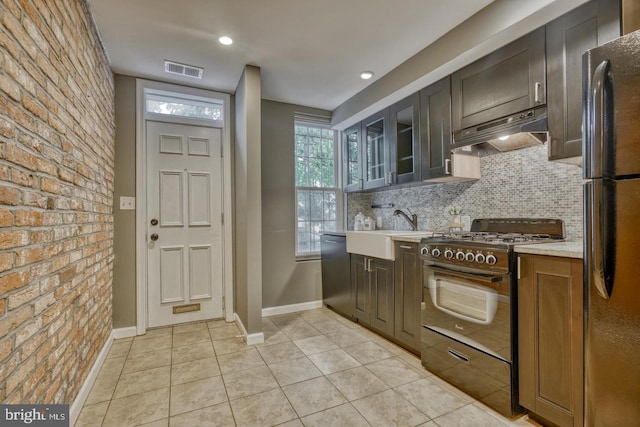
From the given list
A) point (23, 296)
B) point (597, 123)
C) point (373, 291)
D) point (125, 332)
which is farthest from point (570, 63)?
point (125, 332)

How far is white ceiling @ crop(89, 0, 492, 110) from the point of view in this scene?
203 cm

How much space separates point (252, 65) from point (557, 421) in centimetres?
326

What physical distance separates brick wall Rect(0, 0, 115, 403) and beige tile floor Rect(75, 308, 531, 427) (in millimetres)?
332

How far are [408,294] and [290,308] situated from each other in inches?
65.9

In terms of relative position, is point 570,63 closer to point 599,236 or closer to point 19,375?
point 599,236

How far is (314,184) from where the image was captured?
3.93m

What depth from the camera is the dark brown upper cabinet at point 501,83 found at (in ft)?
6.22

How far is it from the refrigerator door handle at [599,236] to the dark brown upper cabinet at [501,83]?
1.00 metres

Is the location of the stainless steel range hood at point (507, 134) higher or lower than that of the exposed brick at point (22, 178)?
higher

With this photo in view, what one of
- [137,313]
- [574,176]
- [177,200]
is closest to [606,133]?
[574,176]

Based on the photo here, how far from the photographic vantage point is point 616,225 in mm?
1097

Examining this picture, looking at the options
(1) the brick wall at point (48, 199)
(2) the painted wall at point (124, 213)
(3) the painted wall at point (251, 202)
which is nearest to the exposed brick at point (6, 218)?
(1) the brick wall at point (48, 199)

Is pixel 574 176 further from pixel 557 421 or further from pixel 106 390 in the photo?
pixel 106 390

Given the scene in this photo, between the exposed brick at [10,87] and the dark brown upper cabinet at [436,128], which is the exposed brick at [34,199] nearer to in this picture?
the exposed brick at [10,87]
